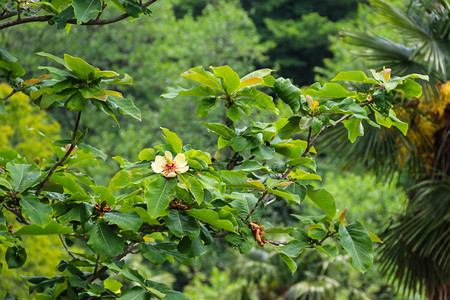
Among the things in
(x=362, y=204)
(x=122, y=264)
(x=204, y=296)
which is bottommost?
(x=204, y=296)

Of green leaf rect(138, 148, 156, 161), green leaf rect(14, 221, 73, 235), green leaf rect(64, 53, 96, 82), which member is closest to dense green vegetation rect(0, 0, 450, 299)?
green leaf rect(138, 148, 156, 161)

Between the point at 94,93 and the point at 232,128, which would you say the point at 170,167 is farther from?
the point at 232,128

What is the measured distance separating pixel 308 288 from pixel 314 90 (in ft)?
18.0

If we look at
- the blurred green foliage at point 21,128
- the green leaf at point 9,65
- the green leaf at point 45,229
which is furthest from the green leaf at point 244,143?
the blurred green foliage at point 21,128

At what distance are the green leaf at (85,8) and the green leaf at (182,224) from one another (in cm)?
51

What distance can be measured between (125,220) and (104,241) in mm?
83

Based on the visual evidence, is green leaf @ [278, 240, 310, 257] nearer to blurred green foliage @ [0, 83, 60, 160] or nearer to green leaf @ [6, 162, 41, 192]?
green leaf @ [6, 162, 41, 192]

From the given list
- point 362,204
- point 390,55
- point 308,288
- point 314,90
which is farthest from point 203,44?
point 314,90

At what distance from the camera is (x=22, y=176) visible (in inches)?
54.7

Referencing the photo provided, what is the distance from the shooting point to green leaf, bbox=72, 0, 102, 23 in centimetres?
132

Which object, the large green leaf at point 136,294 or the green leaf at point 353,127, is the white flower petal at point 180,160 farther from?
the green leaf at point 353,127

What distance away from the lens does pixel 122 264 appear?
55.2 inches

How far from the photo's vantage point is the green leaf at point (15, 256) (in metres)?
1.46

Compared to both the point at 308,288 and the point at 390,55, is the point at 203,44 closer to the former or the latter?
the point at 308,288
